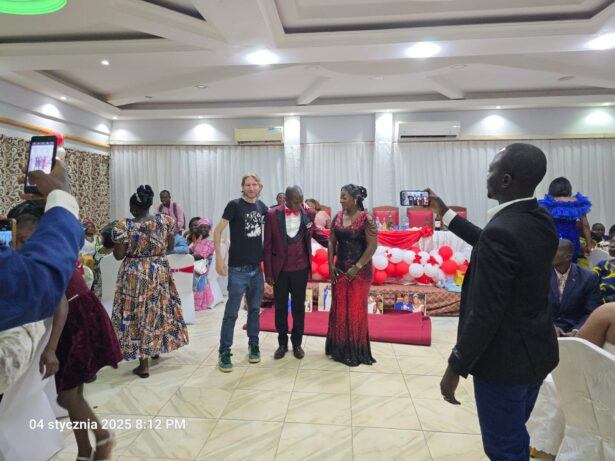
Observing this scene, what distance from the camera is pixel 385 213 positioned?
6930 mm

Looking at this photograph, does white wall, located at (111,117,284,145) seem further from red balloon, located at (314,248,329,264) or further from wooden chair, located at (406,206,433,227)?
red balloon, located at (314,248,329,264)

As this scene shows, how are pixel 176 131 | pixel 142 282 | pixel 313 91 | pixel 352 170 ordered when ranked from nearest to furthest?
pixel 142 282
pixel 313 91
pixel 352 170
pixel 176 131

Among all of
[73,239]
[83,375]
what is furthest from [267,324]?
[73,239]

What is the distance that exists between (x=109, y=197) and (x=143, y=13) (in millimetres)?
5307

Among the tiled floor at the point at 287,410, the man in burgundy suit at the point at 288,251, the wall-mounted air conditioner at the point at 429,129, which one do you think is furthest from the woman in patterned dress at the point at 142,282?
the wall-mounted air conditioner at the point at 429,129

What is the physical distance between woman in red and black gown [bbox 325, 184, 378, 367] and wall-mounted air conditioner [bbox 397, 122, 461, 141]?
4705mm

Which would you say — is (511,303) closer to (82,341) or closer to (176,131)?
(82,341)

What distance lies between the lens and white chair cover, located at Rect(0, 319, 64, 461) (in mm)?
1340

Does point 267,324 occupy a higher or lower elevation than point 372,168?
lower

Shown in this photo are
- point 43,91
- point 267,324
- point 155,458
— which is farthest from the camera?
point 43,91

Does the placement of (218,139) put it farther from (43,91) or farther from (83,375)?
(83,375)

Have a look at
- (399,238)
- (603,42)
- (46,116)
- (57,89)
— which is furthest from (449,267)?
(46,116)

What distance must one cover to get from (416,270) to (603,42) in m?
3.08

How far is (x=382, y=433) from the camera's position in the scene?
2.00 m
